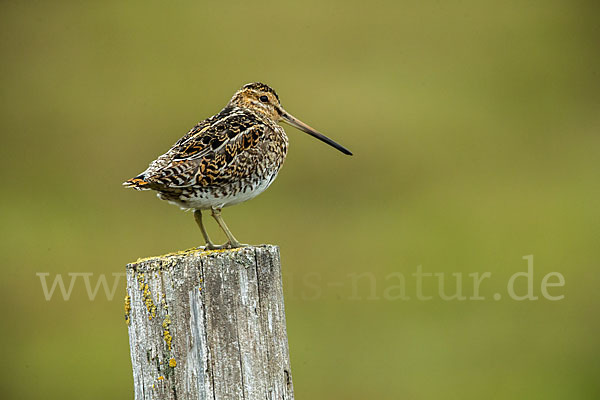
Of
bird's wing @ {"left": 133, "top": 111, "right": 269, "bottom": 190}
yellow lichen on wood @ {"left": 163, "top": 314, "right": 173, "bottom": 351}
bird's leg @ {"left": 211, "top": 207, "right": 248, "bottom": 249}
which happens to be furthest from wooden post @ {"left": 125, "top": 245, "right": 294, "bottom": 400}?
bird's leg @ {"left": 211, "top": 207, "right": 248, "bottom": 249}

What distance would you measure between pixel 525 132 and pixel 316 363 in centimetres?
1026

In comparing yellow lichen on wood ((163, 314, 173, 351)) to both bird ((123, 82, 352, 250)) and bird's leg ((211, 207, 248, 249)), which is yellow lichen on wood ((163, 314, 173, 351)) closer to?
bird ((123, 82, 352, 250))

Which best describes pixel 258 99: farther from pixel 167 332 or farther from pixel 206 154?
pixel 167 332

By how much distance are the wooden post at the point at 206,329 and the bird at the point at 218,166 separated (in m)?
1.06

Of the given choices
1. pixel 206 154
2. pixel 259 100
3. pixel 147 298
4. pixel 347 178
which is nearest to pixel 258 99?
pixel 259 100

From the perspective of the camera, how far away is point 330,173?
1591cm

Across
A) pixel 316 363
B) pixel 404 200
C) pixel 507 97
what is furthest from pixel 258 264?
pixel 507 97

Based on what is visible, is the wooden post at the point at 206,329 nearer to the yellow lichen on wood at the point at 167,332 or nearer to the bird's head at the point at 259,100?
the yellow lichen on wood at the point at 167,332

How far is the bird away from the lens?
5020 millimetres

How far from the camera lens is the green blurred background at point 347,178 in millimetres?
10789

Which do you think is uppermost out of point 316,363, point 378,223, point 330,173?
point 330,173

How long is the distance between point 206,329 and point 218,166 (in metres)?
1.65

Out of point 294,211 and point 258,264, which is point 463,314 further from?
point 258,264

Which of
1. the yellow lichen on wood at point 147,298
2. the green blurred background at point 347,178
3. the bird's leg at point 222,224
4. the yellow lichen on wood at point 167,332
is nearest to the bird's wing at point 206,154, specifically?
the bird's leg at point 222,224
